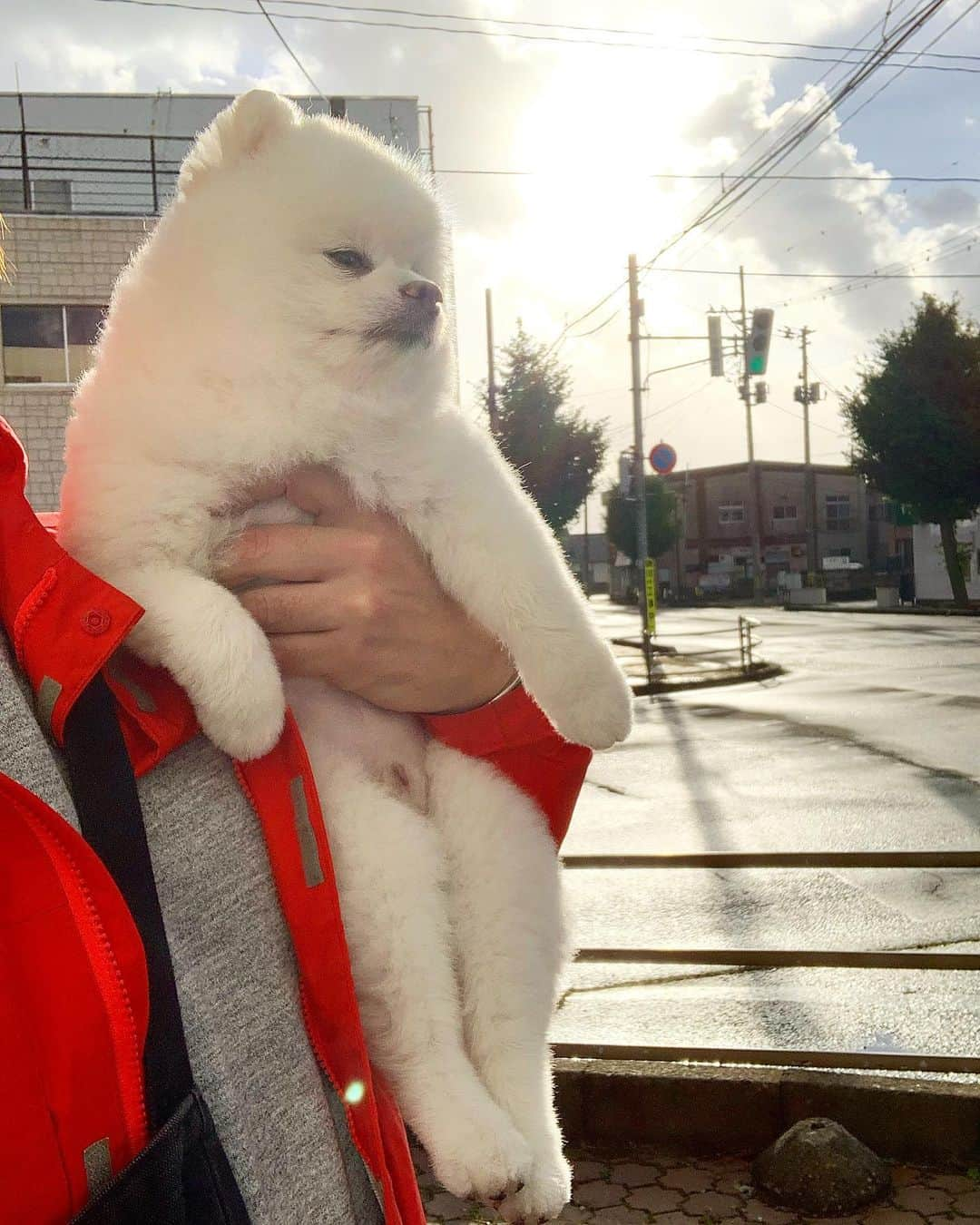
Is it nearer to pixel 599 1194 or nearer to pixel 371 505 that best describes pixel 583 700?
pixel 371 505

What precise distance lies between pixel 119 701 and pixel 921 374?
128ft

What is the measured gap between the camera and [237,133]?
1.65 metres

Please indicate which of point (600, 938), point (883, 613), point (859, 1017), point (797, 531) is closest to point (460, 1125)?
point (859, 1017)

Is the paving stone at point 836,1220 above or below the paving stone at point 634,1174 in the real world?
above

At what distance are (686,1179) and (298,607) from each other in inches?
112

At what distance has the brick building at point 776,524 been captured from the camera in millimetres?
65000

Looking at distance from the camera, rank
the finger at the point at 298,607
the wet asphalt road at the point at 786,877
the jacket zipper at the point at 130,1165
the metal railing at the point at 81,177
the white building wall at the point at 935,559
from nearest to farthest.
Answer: the jacket zipper at the point at 130,1165, the finger at the point at 298,607, the wet asphalt road at the point at 786,877, the metal railing at the point at 81,177, the white building wall at the point at 935,559

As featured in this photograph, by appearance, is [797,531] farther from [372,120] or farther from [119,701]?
[119,701]

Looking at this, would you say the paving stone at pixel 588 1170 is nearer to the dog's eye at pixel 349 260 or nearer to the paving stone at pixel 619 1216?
the paving stone at pixel 619 1216

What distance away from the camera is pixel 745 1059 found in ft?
11.5

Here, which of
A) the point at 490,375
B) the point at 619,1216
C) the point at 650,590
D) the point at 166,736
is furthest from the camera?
the point at 490,375

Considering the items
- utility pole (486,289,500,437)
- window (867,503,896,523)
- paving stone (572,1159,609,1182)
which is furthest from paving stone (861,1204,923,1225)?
window (867,503,896,523)

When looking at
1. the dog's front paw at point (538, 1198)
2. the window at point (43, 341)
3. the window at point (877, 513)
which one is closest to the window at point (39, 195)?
the window at point (43, 341)

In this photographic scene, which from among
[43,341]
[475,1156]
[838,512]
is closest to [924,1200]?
[475,1156]
